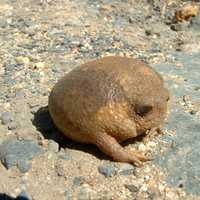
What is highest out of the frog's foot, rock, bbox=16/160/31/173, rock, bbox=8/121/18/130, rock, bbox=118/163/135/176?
the frog's foot

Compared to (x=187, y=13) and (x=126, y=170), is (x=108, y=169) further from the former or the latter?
(x=187, y=13)

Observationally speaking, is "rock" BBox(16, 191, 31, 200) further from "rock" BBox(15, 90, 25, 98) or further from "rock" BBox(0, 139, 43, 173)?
"rock" BBox(15, 90, 25, 98)

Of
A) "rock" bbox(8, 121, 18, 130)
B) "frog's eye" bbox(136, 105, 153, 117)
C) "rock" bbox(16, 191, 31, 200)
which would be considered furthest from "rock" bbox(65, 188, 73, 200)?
"rock" bbox(8, 121, 18, 130)

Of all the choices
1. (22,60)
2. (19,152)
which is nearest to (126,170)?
(19,152)

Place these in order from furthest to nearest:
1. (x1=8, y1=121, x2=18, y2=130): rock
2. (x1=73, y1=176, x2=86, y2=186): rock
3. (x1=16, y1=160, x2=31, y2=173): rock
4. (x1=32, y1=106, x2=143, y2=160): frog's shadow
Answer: (x1=8, y1=121, x2=18, y2=130): rock < (x1=32, y1=106, x2=143, y2=160): frog's shadow < (x1=16, y1=160, x2=31, y2=173): rock < (x1=73, y1=176, x2=86, y2=186): rock

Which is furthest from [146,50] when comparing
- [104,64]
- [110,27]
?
[104,64]
